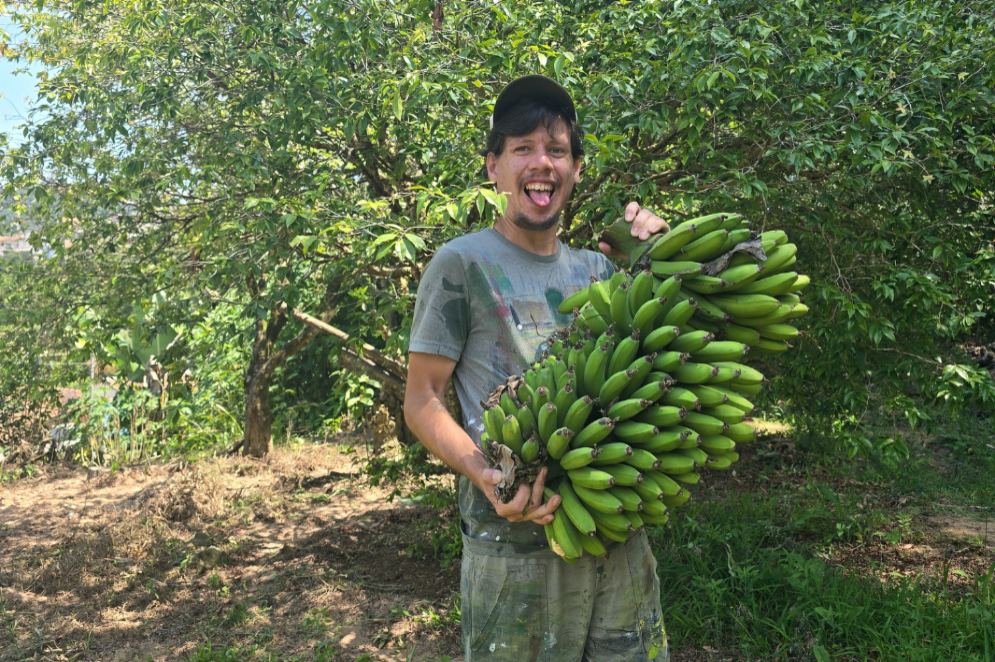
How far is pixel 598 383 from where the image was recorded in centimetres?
188

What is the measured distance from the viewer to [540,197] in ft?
7.47

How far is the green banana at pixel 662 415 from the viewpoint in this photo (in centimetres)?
177

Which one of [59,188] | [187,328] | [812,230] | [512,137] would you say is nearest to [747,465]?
[812,230]

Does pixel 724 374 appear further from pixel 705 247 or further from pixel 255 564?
pixel 255 564

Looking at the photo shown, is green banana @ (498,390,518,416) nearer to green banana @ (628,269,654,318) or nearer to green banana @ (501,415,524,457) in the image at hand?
green banana @ (501,415,524,457)

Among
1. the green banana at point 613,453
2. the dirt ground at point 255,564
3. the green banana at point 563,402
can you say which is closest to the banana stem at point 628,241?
the green banana at point 563,402

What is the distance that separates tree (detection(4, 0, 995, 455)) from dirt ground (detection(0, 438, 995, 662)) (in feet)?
4.83

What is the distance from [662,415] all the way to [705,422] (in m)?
0.11

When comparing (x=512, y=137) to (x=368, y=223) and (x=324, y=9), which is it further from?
(x=324, y=9)

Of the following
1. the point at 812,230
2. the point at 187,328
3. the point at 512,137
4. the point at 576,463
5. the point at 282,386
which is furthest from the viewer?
the point at 282,386

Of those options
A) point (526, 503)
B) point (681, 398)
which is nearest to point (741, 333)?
point (681, 398)

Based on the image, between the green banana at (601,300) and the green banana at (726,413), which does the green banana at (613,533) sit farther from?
the green banana at (601,300)

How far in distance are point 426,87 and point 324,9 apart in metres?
1.09

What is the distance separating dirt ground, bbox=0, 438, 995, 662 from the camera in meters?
4.50
